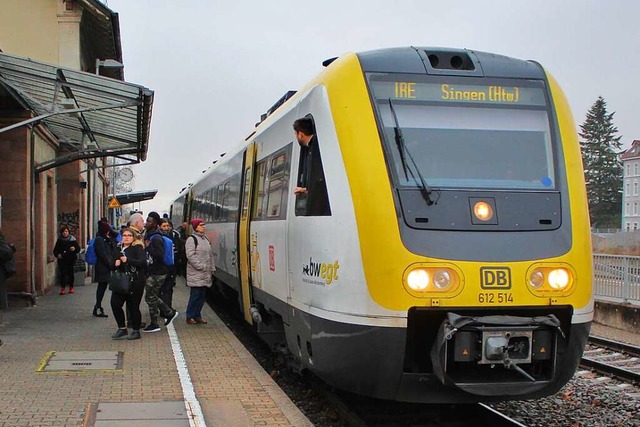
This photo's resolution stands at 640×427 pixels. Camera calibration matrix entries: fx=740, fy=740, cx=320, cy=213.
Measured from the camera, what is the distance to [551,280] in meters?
5.41

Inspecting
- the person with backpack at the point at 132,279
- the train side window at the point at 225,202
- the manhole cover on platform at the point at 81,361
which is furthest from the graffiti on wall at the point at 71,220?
the manhole cover on platform at the point at 81,361

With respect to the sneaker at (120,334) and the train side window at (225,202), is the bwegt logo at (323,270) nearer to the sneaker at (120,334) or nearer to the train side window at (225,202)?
the sneaker at (120,334)

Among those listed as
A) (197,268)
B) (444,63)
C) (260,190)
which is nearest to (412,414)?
(444,63)

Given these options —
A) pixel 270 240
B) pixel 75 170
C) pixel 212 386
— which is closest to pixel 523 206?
pixel 270 240

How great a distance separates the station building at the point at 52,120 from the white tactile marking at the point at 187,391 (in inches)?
86.4

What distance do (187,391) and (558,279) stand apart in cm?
352

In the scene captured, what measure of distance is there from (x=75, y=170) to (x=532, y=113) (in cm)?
1822

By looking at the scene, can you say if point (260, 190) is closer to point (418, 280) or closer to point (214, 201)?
point (418, 280)

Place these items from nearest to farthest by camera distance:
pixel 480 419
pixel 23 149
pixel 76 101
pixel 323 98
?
pixel 323 98 < pixel 480 419 < pixel 76 101 < pixel 23 149

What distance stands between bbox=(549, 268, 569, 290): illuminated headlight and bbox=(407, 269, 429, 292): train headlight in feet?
3.18

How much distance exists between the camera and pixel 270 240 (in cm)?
756

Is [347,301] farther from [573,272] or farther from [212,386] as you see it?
[212,386]

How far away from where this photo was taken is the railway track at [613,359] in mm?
9445

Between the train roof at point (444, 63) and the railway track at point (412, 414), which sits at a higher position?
the train roof at point (444, 63)
